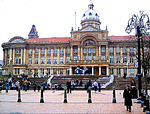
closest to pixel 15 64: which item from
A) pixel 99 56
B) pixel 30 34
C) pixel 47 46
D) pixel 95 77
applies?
pixel 47 46

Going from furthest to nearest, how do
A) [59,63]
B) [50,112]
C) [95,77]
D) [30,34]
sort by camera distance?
[30,34]
[59,63]
[95,77]
[50,112]

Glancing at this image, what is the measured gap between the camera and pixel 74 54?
232ft

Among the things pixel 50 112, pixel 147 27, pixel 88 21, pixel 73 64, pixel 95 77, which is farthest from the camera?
pixel 88 21

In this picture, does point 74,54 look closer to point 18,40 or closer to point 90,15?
point 18,40

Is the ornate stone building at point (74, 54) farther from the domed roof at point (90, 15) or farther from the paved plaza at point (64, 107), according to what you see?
the paved plaza at point (64, 107)

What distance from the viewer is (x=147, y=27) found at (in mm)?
19109

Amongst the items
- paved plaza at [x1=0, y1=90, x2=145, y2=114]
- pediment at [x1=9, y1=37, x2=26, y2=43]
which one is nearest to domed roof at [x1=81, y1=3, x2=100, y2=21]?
pediment at [x1=9, y1=37, x2=26, y2=43]

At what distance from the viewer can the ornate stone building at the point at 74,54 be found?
2653 inches

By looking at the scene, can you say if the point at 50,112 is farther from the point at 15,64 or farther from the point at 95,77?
the point at 15,64

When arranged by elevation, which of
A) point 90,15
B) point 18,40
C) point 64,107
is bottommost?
point 64,107

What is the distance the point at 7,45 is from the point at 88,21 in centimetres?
3236

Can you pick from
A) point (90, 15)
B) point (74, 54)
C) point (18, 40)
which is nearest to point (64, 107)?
point (74, 54)

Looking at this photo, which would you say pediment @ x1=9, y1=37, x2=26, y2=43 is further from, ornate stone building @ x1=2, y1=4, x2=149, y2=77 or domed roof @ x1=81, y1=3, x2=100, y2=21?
domed roof @ x1=81, y1=3, x2=100, y2=21

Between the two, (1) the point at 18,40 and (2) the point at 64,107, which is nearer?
(2) the point at 64,107
